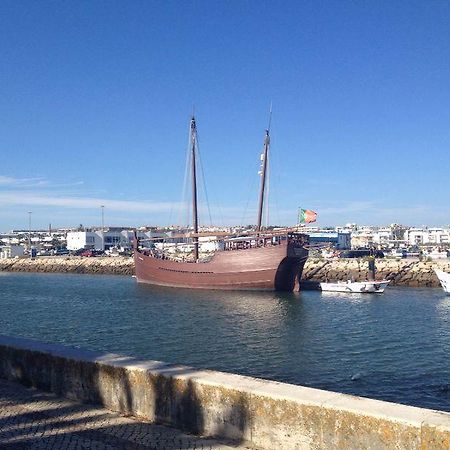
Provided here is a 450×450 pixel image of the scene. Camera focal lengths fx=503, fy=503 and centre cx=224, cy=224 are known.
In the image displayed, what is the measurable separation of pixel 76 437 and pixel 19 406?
1.58m

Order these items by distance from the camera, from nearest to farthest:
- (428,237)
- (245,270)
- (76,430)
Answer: (76,430)
(245,270)
(428,237)

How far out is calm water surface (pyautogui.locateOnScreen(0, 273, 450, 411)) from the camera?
16.4 metres

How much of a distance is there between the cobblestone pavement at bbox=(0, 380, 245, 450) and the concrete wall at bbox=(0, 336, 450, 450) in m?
0.19

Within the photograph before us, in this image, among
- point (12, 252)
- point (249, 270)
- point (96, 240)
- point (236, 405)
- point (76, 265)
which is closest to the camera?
point (236, 405)

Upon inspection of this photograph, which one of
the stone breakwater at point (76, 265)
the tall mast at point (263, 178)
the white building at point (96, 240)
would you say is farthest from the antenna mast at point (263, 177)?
the white building at point (96, 240)

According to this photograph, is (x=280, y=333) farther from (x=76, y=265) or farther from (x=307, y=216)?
(x=76, y=265)

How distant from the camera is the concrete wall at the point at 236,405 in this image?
474 centimetres

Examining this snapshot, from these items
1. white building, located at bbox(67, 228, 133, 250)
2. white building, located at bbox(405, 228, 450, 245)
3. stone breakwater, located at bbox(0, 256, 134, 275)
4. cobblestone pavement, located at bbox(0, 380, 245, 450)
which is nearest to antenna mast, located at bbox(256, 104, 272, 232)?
stone breakwater, located at bbox(0, 256, 134, 275)

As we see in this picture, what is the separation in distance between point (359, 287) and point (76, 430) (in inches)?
1662

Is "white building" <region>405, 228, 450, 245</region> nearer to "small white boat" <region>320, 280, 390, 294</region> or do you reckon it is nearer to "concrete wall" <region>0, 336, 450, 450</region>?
"small white boat" <region>320, 280, 390, 294</region>

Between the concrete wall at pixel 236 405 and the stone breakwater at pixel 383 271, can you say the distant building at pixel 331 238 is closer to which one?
the stone breakwater at pixel 383 271

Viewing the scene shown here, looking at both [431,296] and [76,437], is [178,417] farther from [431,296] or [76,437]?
[431,296]

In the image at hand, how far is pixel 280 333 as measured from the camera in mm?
24672

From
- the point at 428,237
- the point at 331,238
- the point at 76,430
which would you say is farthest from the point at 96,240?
the point at 76,430
